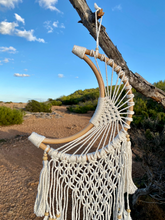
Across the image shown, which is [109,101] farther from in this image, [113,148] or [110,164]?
[110,164]

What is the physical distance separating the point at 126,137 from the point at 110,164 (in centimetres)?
20

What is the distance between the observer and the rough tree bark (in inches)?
43.4

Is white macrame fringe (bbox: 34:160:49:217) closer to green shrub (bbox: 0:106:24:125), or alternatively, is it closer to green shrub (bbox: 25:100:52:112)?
green shrub (bbox: 0:106:24:125)

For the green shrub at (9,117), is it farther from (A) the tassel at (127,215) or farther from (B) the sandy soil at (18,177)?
(A) the tassel at (127,215)

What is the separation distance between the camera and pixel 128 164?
1018 millimetres

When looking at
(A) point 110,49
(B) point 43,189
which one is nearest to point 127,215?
(B) point 43,189

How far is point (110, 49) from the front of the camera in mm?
1187

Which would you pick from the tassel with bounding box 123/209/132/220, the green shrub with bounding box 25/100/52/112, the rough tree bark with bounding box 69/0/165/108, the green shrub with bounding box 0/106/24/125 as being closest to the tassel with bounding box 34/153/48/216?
the tassel with bounding box 123/209/132/220

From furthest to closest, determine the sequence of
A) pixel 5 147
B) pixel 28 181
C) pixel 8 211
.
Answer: pixel 5 147 < pixel 28 181 < pixel 8 211

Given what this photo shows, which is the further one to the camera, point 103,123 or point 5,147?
point 5,147

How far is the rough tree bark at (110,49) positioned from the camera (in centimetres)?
110

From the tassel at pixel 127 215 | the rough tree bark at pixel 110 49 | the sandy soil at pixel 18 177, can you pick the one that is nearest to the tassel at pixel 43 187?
the tassel at pixel 127 215

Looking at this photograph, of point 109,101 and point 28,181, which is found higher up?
point 109,101

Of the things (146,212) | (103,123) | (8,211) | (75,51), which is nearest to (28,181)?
(8,211)
